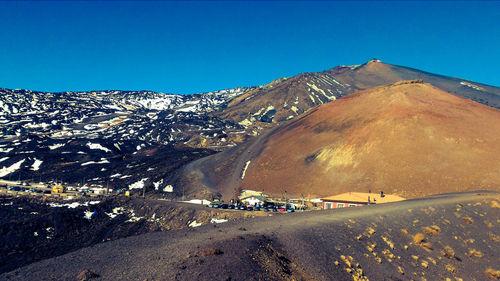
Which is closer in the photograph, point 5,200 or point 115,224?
point 115,224

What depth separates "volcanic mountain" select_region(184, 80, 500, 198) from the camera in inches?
3034

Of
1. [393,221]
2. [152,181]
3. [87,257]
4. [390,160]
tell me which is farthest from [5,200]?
[390,160]

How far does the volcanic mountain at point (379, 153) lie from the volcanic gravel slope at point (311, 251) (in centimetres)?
3625

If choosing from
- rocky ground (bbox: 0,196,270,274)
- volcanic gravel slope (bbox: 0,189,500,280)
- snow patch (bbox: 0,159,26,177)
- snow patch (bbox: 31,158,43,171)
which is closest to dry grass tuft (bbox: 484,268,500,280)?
volcanic gravel slope (bbox: 0,189,500,280)

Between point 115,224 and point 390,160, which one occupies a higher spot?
point 390,160

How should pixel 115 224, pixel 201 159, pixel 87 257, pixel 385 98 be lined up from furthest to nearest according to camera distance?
pixel 201 159 → pixel 385 98 → pixel 115 224 → pixel 87 257

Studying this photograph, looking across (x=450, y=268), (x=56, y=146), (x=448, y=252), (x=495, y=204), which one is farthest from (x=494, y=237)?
(x=56, y=146)

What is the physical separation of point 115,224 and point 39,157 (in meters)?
103

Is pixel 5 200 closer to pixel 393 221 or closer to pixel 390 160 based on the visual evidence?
pixel 393 221

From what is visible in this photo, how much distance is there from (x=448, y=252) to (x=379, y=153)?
189 feet

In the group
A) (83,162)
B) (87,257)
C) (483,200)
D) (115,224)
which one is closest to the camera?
(87,257)

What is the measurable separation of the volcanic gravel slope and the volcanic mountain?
36.2m

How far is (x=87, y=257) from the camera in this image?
24719 mm

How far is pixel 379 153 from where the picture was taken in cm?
8762
